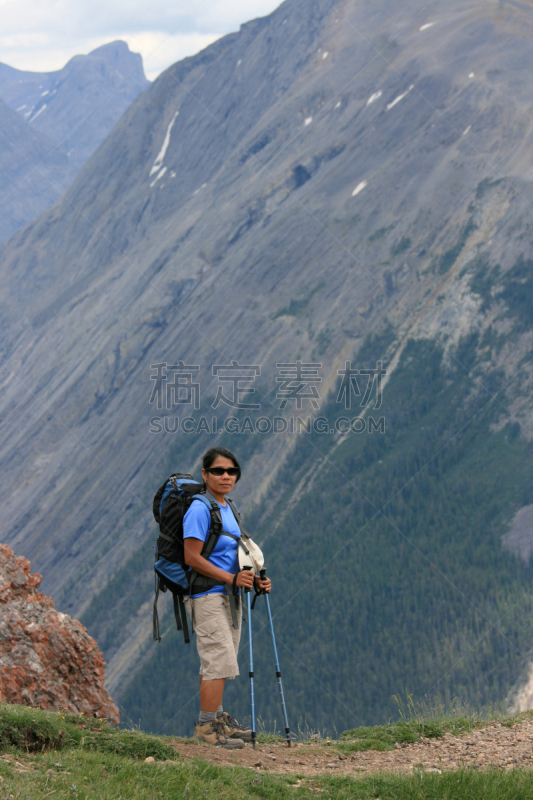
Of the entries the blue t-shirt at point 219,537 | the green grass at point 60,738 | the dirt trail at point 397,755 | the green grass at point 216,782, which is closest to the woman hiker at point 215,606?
the blue t-shirt at point 219,537

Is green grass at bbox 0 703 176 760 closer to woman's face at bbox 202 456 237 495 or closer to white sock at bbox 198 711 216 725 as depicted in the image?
white sock at bbox 198 711 216 725

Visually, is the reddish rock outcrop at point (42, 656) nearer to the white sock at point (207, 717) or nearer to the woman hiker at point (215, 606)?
the white sock at point (207, 717)

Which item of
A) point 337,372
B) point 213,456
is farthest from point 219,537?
point 337,372

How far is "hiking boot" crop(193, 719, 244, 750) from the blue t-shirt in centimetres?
144

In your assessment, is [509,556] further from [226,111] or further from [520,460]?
[226,111]

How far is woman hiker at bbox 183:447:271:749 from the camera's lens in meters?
7.83

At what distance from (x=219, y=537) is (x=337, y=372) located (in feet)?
311

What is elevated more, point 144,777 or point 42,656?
point 144,777

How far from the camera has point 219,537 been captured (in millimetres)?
7973

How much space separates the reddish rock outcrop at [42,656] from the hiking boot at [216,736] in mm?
2149

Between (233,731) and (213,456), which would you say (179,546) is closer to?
(213,456)

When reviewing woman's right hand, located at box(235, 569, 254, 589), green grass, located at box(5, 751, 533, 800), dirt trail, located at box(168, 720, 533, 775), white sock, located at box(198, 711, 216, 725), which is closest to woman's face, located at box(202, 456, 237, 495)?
woman's right hand, located at box(235, 569, 254, 589)

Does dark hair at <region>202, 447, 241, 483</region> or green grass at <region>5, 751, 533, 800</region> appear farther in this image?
dark hair at <region>202, 447, 241, 483</region>

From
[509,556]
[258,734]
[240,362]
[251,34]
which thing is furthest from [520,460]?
[251,34]
